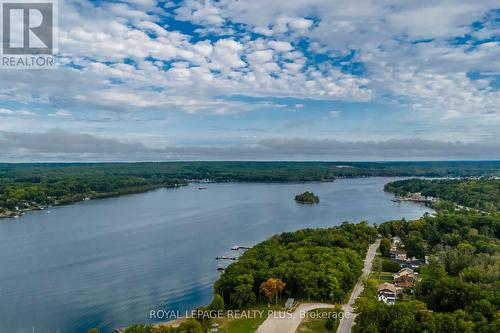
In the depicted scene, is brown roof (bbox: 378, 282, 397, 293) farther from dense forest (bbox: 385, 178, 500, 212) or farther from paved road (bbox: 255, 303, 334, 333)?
dense forest (bbox: 385, 178, 500, 212)

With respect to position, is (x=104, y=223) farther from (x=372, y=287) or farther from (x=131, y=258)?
(x=372, y=287)

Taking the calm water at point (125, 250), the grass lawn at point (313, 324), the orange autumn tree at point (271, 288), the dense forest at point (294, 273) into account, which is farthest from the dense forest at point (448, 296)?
the calm water at point (125, 250)

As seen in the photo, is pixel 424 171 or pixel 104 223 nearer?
pixel 104 223

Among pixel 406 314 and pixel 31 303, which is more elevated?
pixel 406 314

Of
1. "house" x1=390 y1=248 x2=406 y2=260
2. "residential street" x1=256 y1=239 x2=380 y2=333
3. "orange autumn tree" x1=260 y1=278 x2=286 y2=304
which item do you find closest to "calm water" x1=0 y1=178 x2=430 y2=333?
"orange autumn tree" x1=260 y1=278 x2=286 y2=304

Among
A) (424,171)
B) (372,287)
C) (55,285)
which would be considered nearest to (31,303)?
(55,285)

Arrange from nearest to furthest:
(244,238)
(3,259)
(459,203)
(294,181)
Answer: (3,259) → (244,238) → (459,203) → (294,181)
